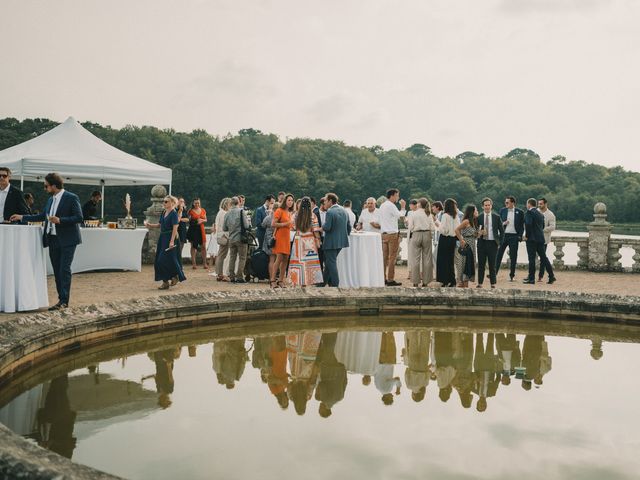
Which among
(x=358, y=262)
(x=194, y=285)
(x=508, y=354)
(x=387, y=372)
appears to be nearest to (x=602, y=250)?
(x=358, y=262)

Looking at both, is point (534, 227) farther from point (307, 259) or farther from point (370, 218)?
point (307, 259)

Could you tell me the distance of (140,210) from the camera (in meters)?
57.9

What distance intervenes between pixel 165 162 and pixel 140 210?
33.4 ft

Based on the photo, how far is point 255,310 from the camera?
7.20m

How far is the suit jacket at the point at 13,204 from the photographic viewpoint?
24.7ft

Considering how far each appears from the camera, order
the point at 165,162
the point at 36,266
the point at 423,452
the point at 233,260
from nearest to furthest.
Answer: the point at 423,452 < the point at 36,266 < the point at 233,260 < the point at 165,162

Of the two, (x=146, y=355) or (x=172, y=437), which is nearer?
(x=172, y=437)

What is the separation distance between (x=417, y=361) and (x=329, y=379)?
0.99 m

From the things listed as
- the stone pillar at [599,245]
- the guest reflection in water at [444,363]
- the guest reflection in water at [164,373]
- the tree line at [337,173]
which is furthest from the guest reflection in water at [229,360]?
the tree line at [337,173]

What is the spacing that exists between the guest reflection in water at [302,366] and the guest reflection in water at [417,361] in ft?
2.41

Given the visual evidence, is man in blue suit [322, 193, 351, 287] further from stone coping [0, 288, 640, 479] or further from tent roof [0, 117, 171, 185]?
tent roof [0, 117, 171, 185]

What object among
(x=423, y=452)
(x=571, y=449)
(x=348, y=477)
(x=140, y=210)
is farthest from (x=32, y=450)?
(x=140, y=210)

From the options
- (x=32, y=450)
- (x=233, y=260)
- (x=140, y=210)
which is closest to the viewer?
(x=32, y=450)

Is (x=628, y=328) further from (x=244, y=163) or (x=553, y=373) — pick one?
(x=244, y=163)
